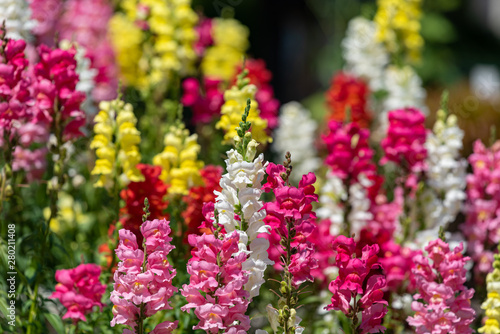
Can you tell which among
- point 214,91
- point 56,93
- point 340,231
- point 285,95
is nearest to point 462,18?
point 285,95

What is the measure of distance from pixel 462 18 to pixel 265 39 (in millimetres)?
4139

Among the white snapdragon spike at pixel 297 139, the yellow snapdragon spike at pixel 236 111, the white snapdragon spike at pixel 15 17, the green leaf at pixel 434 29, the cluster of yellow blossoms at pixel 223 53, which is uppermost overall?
the white snapdragon spike at pixel 15 17

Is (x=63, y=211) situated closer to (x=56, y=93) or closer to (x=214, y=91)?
(x=214, y=91)

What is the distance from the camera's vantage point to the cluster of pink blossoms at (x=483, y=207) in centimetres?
360

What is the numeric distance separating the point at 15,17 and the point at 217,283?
2139 millimetres

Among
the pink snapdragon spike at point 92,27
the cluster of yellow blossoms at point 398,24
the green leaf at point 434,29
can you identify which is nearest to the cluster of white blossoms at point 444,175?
the cluster of yellow blossoms at point 398,24

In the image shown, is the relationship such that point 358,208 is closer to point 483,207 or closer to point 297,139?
point 483,207

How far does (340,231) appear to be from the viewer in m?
3.60

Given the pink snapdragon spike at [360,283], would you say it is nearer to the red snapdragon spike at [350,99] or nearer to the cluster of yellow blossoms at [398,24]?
the red snapdragon spike at [350,99]

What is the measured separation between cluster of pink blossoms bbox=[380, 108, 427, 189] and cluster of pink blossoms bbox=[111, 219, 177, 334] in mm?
1641

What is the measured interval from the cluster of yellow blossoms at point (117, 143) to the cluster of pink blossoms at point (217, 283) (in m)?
0.99

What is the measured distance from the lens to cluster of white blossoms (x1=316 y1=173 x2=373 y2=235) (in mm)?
3617

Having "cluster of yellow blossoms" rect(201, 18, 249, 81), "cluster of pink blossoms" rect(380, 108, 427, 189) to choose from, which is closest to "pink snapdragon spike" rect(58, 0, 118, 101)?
"cluster of yellow blossoms" rect(201, 18, 249, 81)

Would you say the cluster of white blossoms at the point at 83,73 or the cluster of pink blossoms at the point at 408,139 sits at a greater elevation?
the cluster of pink blossoms at the point at 408,139
